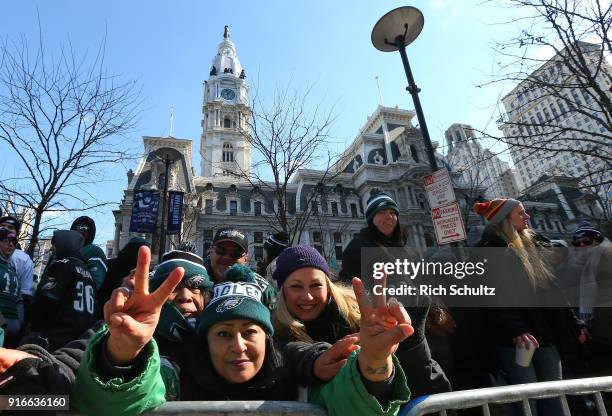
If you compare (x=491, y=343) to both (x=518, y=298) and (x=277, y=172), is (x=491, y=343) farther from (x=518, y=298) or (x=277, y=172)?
(x=277, y=172)

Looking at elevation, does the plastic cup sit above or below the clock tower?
below

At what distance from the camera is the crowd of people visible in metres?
1.43

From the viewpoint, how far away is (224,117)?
64.0 m

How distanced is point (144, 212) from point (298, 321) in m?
13.3

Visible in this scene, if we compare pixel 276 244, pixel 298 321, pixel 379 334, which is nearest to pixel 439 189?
pixel 276 244

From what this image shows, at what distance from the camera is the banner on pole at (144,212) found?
13852mm

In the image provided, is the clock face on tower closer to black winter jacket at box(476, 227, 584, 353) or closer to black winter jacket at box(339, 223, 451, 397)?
black winter jacket at box(476, 227, 584, 353)

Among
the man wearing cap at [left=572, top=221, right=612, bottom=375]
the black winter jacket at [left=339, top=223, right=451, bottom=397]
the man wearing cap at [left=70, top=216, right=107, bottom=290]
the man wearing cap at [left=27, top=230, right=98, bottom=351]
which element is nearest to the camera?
the black winter jacket at [left=339, top=223, right=451, bottom=397]

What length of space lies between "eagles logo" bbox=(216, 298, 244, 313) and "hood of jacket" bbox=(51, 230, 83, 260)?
299cm

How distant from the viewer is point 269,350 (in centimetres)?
214

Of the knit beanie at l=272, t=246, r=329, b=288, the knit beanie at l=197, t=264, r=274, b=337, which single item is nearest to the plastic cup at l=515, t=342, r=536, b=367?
the knit beanie at l=272, t=246, r=329, b=288

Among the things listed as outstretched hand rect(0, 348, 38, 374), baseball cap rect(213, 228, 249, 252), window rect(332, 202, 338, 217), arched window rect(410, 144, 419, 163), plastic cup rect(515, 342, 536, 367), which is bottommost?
plastic cup rect(515, 342, 536, 367)

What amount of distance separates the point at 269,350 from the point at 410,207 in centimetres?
4451

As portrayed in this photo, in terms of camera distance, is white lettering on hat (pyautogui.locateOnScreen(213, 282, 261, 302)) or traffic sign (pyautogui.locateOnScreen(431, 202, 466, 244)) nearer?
white lettering on hat (pyautogui.locateOnScreen(213, 282, 261, 302))
